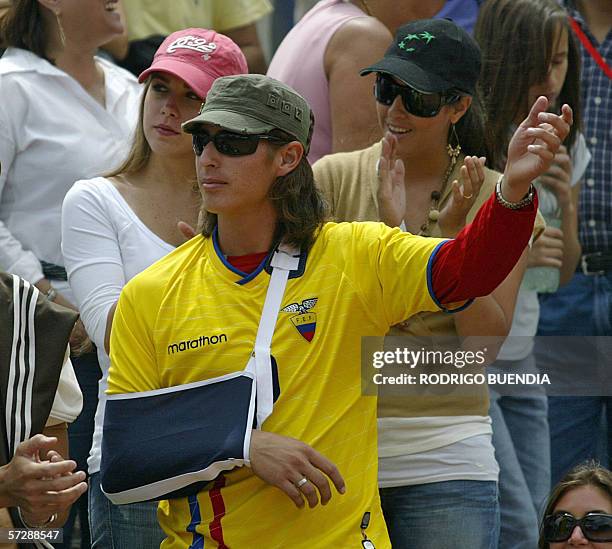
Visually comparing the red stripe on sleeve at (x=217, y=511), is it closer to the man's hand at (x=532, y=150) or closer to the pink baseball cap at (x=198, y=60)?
the man's hand at (x=532, y=150)

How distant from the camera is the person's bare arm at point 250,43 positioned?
5.62m

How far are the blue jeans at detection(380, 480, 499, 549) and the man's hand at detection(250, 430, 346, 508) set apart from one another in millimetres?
658

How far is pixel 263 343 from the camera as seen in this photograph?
10.9ft

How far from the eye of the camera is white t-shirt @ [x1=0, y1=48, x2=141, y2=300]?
449 cm

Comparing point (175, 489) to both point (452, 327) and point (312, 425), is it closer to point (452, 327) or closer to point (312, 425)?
point (312, 425)

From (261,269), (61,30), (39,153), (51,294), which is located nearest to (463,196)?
(261,269)

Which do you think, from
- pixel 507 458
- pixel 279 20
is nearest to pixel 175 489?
pixel 507 458

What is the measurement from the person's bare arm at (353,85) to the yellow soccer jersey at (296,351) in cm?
109

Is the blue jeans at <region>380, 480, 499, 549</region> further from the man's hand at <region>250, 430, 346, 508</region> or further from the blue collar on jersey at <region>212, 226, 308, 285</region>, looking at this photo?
the blue collar on jersey at <region>212, 226, 308, 285</region>

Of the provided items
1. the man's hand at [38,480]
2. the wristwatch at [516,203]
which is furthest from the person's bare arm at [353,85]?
the man's hand at [38,480]

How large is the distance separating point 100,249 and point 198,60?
0.66m

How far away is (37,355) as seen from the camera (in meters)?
3.45

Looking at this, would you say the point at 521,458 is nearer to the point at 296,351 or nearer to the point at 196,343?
the point at 296,351

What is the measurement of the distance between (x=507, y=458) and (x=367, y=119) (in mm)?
1209
